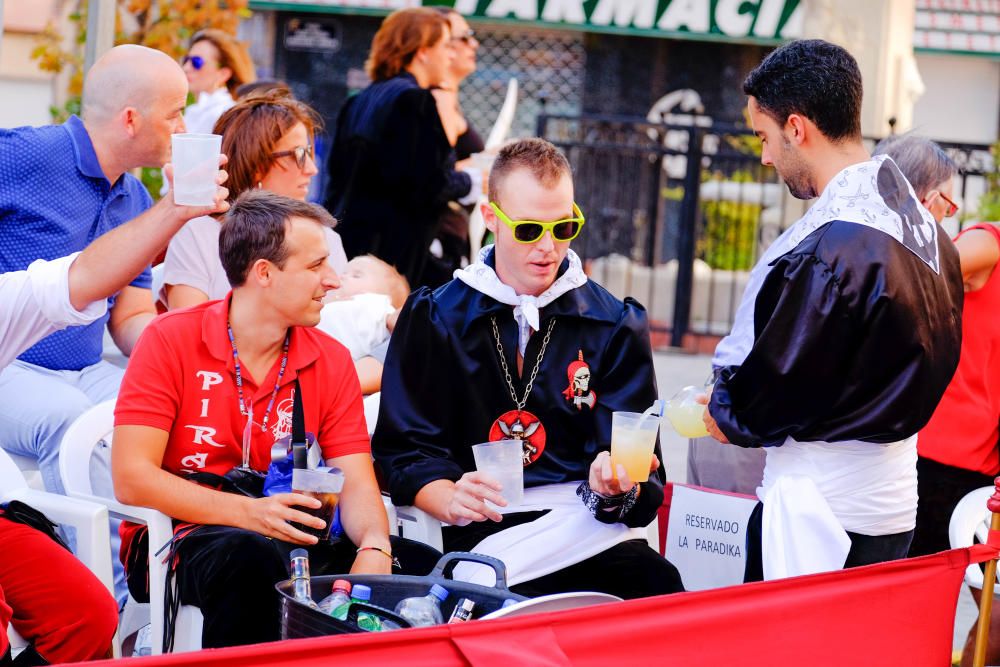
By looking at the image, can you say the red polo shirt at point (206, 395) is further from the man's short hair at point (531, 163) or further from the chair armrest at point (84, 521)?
the man's short hair at point (531, 163)

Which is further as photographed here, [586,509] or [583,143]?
[583,143]

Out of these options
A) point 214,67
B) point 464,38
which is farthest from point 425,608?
point 214,67

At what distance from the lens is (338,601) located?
9.02 ft

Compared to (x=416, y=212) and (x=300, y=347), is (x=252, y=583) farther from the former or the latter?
(x=416, y=212)

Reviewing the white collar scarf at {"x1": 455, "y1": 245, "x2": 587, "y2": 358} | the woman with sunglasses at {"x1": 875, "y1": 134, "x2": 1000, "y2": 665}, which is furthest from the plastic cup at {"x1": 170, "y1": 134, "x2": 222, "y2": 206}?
the woman with sunglasses at {"x1": 875, "y1": 134, "x2": 1000, "y2": 665}

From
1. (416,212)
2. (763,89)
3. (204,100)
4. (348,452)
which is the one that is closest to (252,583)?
(348,452)

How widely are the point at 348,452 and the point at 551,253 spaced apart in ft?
2.53

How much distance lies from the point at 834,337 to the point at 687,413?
0.54 m

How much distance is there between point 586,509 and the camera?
366cm

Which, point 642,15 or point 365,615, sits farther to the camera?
point 642,15

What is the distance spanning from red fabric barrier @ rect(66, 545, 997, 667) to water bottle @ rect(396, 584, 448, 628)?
45 centimetres

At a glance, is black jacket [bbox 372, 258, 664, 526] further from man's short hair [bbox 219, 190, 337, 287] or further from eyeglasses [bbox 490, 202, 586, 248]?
man's short hair [bbox 219, 190, 337, 287]

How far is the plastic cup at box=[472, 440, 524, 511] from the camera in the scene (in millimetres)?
3443

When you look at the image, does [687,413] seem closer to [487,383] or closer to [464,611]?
[487,383]
